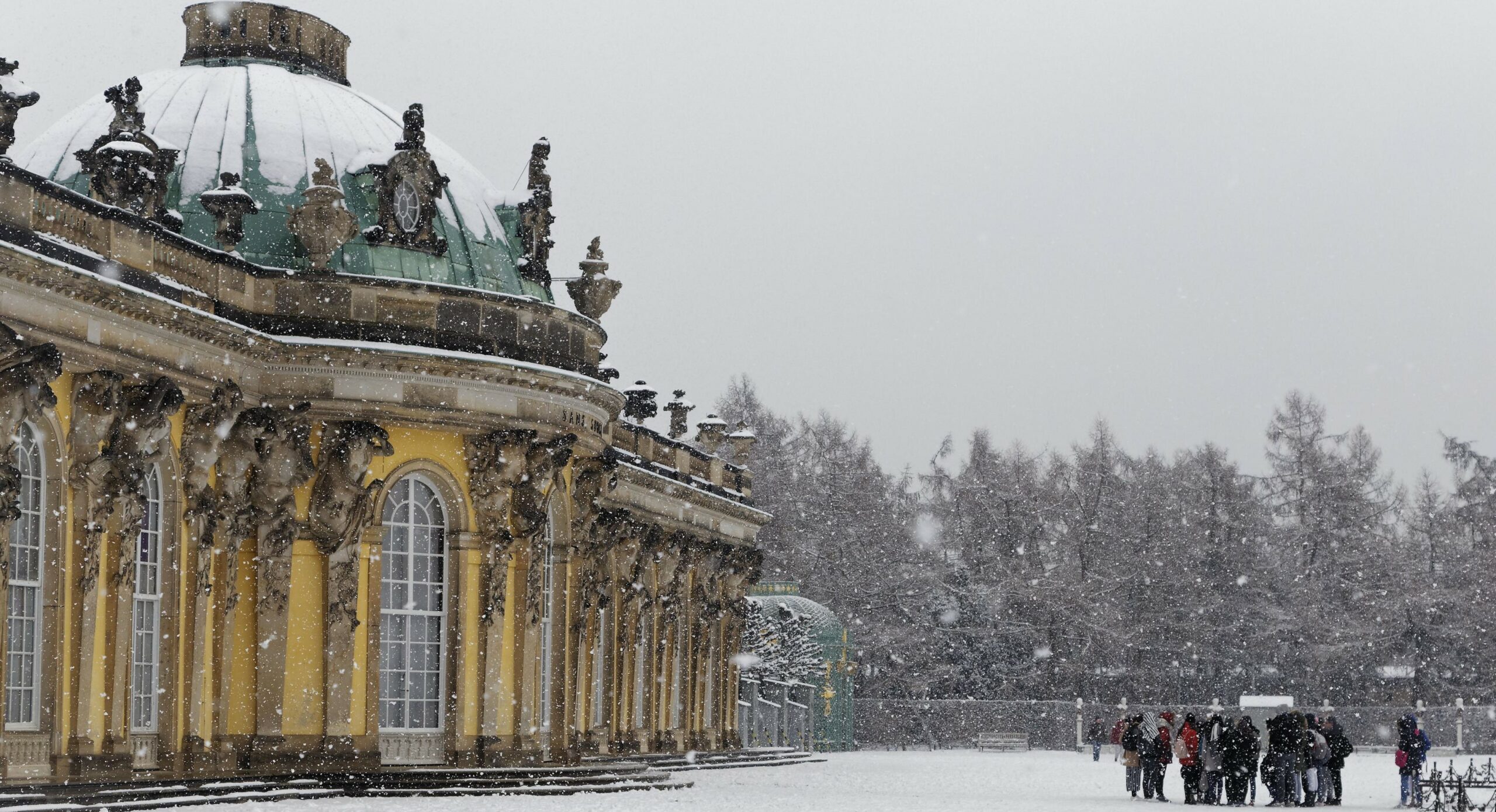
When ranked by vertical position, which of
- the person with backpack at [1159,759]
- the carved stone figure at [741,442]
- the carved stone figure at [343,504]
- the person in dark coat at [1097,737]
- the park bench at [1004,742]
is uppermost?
the carved stone figure at [741,442]

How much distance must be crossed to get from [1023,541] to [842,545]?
261 inches

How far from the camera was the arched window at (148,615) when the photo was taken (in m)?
26.2

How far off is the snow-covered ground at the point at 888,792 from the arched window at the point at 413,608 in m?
3.28

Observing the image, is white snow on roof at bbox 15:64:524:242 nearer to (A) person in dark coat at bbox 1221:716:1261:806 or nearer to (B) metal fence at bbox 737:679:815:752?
(A) person in dark coat at bbox 1221:716:1261:806

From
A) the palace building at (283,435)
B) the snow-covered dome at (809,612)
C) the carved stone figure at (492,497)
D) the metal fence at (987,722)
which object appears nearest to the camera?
the palace building at (283,435)

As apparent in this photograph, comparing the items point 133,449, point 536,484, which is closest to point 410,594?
point 536,484

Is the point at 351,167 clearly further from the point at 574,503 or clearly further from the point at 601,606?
the point at 601,606

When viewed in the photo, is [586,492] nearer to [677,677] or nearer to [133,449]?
[133,449]

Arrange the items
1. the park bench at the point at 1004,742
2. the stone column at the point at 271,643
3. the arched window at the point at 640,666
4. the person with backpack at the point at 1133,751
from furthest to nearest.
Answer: the park bench at the point at 1004,742, the arched window at the point at 640,666, the person with backpack at the point at 1133,751, the stone column at the point at 271,643

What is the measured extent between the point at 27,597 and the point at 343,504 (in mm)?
6325

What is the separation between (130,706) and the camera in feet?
83.4

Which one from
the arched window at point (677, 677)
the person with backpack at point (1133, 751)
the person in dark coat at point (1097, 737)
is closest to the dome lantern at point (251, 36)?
the arched window at point (677, 677)

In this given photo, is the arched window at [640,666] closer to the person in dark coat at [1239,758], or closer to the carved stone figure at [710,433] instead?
the carved stone figure at [710,433]

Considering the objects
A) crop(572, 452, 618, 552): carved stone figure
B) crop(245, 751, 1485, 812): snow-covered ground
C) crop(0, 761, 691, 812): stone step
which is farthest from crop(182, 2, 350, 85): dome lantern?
crop(245, 751, 1485, 812): snow-covered ground
